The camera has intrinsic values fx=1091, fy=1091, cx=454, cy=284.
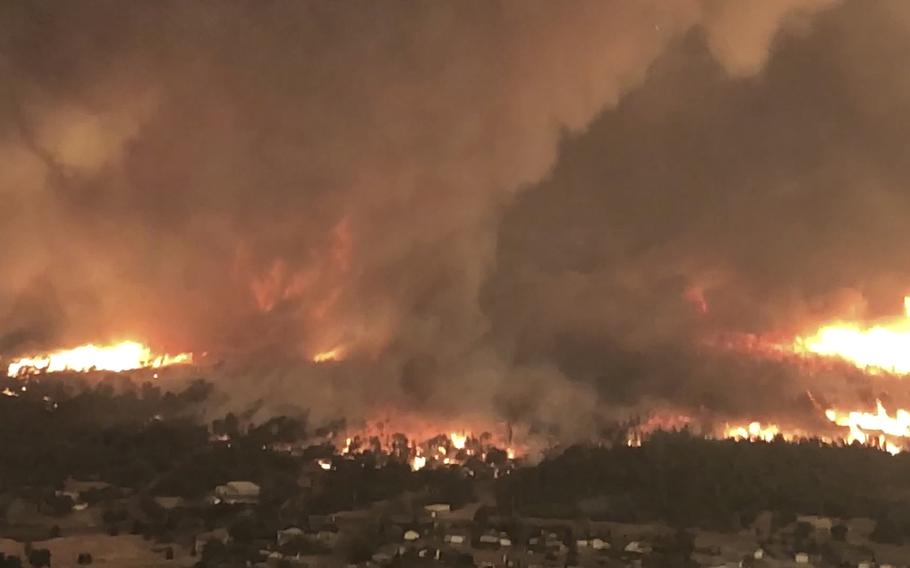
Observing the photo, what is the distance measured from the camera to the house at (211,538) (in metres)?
40.8

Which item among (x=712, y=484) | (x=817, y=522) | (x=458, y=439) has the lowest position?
(x=817, y=522)

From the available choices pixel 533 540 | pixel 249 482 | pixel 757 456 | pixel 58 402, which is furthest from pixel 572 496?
pixel 58 402

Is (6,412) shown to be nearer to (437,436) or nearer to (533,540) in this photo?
(437,436)

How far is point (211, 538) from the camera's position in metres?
41.9

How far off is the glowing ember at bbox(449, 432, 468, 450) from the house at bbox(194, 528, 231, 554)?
890 inches

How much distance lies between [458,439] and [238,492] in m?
17.5

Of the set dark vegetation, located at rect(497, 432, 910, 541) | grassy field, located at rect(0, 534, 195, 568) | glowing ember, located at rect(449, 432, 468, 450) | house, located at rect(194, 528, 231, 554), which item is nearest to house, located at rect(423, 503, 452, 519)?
dark vegetation, located at rect(497, 432, 910, 541)

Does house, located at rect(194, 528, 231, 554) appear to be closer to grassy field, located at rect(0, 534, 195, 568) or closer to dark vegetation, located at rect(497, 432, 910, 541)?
grassy field, located at rect(0, 534, 195, 568)

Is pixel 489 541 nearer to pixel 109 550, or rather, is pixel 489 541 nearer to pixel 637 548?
pixel 637 548

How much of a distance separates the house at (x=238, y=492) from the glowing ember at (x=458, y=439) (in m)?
14.7

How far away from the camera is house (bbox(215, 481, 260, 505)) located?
50.1 meters

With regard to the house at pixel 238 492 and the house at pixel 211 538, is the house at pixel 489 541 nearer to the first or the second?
the house at pixel 211 538

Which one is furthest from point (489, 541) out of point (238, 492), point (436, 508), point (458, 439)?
point (458, 439)

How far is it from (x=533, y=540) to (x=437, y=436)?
22.7 metres
